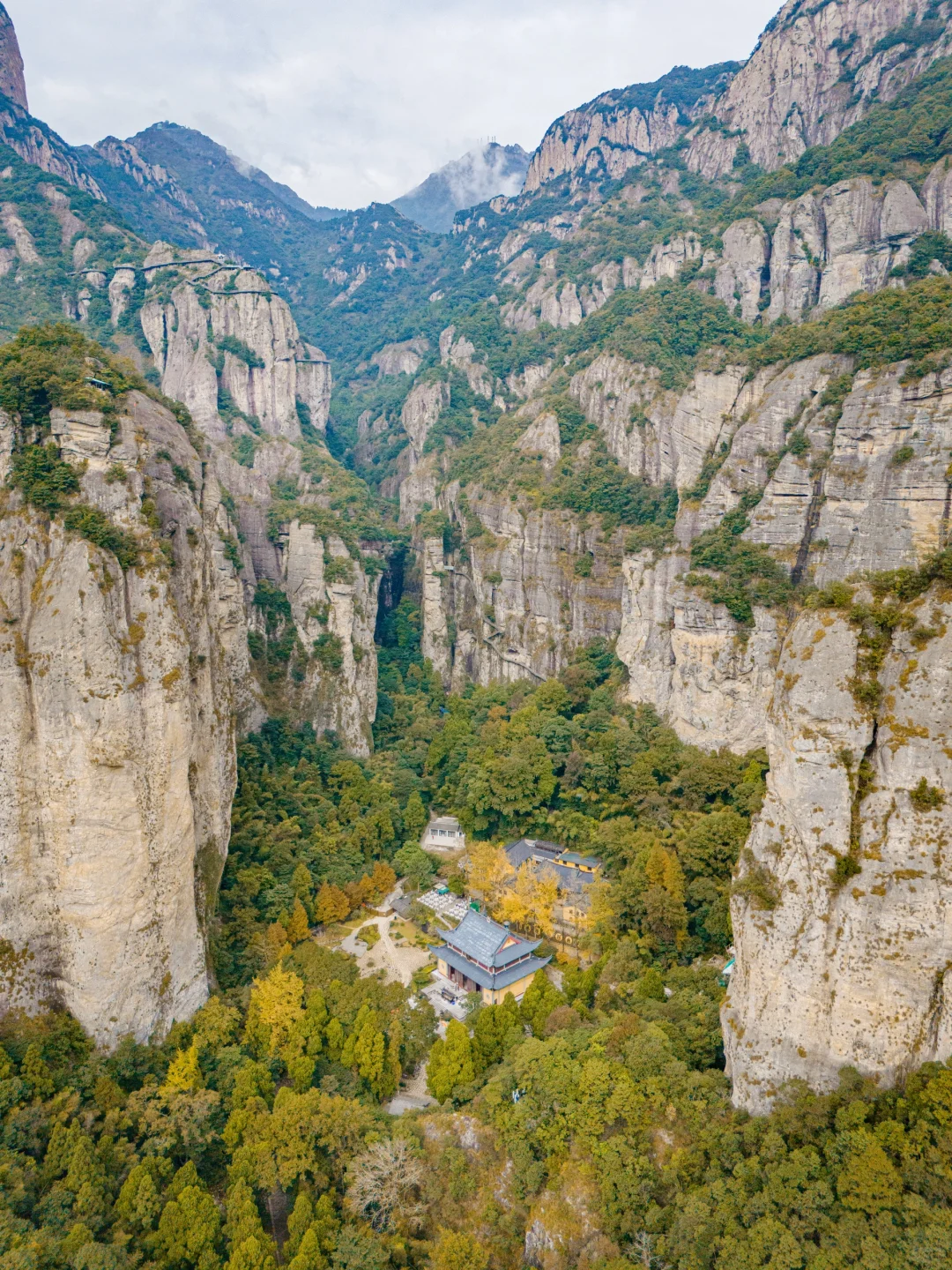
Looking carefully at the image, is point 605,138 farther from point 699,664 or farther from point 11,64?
point 699,664

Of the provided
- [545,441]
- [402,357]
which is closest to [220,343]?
[545,441]

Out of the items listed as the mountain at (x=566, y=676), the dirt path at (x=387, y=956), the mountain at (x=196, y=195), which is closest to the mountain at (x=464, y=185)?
the mountain at (x=196, y=195)

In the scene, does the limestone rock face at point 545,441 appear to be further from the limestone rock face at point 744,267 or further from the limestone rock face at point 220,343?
the limestone rock face at point 220,343

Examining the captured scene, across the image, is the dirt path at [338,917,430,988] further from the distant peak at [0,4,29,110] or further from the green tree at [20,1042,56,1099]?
the distant peak at [0,4,29,110]

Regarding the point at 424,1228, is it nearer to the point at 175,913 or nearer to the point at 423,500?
the point at 175,913

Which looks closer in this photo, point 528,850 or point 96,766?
point 96,766

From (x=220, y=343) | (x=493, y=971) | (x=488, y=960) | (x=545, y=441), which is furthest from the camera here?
(x=220, y=343)
